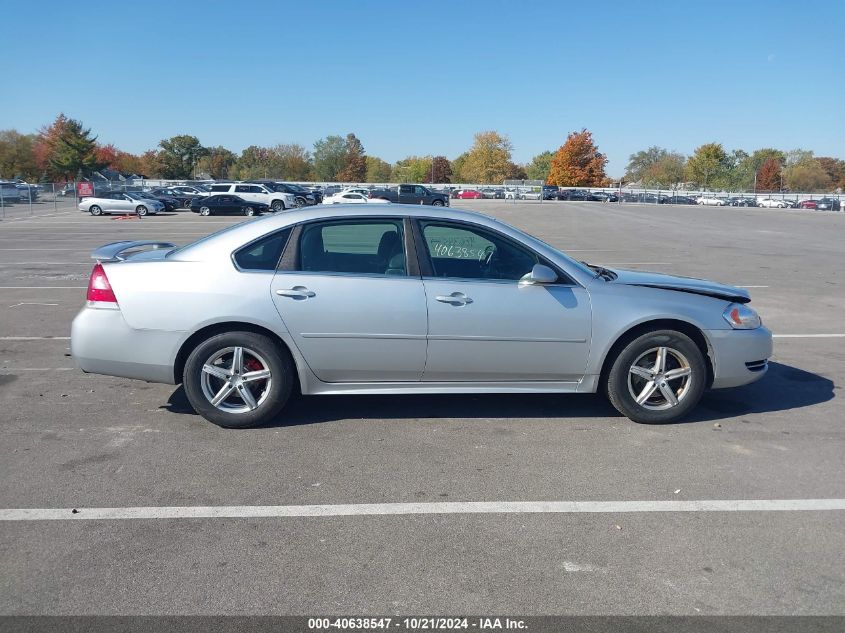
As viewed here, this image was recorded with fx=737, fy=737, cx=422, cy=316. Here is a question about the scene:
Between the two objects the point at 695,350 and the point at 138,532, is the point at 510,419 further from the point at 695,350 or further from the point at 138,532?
the point at 138,532

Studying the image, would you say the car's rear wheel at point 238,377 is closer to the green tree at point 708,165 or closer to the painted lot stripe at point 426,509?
the painted lot stripe at point 426,509

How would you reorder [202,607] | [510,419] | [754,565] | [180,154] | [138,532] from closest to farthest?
[202,607], [754,565], [138,532], [510,419], [180,154]

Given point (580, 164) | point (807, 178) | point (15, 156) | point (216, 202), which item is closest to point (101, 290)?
point (216, 202)

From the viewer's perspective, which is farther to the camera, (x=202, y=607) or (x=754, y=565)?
(x=754, y=565)

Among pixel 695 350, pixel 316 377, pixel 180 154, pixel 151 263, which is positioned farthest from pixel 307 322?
pixel 180 154

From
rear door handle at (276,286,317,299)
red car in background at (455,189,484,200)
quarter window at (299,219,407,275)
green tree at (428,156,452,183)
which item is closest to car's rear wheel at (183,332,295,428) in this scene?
rear door handle at (276,286,317,299)

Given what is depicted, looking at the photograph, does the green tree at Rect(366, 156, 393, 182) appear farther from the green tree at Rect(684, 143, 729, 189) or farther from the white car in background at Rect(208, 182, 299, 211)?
the white car in background at Rect(208, 182, 299, 211)

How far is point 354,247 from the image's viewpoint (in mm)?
5547

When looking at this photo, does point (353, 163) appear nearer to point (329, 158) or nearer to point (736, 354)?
point (329, 158)

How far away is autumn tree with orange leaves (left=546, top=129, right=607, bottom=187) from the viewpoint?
10594 cm

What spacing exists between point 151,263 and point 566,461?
3256 millimetres

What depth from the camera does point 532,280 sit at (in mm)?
5281

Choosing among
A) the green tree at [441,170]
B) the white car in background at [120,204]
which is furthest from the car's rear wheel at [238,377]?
the green tree at [441,170]

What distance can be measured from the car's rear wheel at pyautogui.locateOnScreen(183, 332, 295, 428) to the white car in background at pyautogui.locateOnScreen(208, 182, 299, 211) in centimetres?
3751
